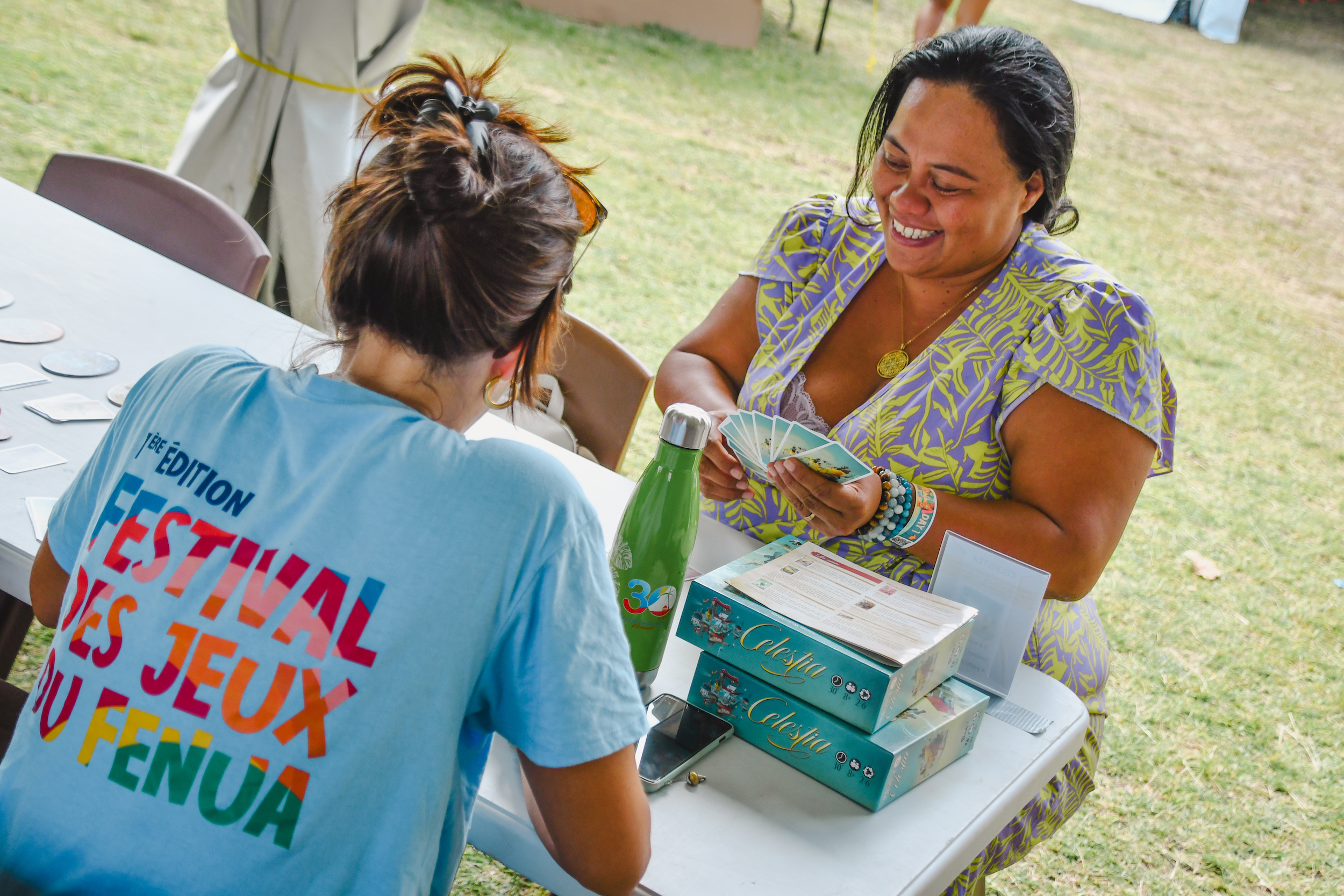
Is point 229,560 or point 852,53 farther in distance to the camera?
point 852,53

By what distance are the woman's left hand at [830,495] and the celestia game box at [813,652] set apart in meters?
0.26

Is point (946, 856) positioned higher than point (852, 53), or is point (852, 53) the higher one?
point (852, 53)

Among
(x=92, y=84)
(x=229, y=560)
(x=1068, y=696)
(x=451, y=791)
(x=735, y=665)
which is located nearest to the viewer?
(x=229, y=560)

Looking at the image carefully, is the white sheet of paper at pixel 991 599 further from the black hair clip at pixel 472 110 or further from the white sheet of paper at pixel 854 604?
the black hair clip at pixel 472 110

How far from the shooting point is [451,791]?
42.1 inches

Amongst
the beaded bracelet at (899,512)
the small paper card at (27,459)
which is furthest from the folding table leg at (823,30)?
the small paper card at (27,459)

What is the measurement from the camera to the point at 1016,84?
1831 mm

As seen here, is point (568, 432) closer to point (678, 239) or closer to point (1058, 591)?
point (1058, 591)

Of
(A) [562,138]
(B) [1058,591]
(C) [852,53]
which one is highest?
(C) [852,53]

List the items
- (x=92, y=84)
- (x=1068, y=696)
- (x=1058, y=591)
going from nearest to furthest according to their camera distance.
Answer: (x=1068, y=696), (x=1058, y=591), (x=92, y=84)

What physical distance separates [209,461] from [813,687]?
0.70 m

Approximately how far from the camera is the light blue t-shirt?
0.91 m

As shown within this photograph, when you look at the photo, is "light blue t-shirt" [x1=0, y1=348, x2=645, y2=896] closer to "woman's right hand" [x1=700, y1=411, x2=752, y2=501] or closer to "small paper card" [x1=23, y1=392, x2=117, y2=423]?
"small paper card" [x1=23, y1=392, x2=117, y2=423]

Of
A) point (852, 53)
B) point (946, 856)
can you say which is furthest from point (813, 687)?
point (852, 53)
